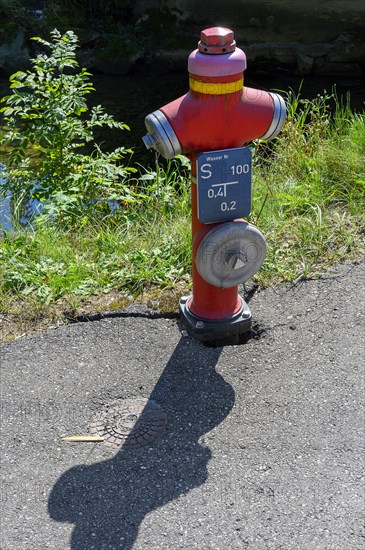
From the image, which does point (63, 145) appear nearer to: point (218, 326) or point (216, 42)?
point (218, 326)

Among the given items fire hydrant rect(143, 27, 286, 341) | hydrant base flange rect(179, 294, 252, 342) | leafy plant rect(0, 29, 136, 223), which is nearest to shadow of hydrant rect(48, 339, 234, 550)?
hydrant base flange rect(179, 294, 252, 342)

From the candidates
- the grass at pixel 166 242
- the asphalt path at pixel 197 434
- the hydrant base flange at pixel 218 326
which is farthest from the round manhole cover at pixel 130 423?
the grass at pixel 166 242

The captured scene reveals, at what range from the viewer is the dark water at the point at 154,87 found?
31.7 feet

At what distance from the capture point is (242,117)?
298 centimetres

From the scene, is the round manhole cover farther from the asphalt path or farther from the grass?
the grass

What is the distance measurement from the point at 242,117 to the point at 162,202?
180cm

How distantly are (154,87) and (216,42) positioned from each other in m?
7.91

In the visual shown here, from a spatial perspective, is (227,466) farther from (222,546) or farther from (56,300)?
(56,300)

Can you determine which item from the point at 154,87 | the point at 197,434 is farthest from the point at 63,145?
the point at 154,87

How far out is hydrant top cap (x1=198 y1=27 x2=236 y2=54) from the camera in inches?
111

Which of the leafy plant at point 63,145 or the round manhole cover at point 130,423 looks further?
the leafy plant at point 63,145

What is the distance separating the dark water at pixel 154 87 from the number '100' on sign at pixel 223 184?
588cm

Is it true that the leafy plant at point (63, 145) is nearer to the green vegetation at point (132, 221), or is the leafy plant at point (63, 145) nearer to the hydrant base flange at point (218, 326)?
the green vegetation at point (132, 221)

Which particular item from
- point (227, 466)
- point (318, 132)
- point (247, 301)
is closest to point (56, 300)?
point (247, 301)
